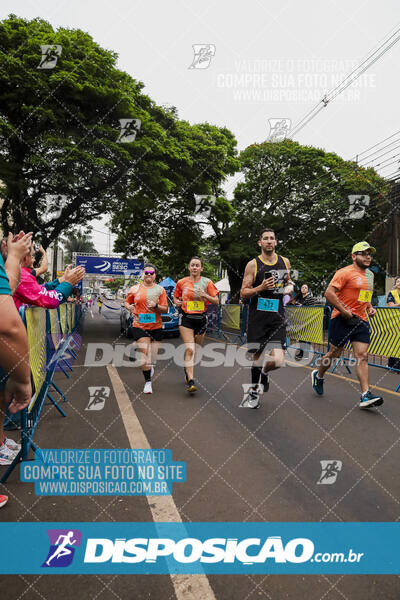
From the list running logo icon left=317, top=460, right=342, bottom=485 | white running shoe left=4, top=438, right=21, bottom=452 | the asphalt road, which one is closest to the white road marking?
the asphalt road

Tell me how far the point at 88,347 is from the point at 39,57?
385 inches

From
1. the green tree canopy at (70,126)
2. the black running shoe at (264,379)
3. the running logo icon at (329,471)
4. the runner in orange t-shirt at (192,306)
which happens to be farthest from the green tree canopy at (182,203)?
the running logo icon at (329,471)

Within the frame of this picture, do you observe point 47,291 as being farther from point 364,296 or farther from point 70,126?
point 70,126

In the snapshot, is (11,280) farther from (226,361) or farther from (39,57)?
(39,57)

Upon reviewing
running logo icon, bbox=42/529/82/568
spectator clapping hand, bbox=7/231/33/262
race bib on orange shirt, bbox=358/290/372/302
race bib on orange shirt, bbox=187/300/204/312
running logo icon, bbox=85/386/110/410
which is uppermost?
spectator clapping hand, bbox=7/231/33/262

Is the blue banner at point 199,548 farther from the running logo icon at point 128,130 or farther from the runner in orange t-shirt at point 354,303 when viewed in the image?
the running logo icon at point 128,130

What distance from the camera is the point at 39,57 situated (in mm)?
14289

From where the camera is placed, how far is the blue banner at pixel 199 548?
217 cm

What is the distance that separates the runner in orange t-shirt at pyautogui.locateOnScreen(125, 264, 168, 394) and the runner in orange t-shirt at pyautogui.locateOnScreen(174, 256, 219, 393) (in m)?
0.31

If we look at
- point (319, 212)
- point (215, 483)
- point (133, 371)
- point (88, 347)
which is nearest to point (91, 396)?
point (133, 371)

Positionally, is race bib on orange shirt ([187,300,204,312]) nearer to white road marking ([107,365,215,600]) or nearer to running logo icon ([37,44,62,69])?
white road marking ([107,365,215,600])

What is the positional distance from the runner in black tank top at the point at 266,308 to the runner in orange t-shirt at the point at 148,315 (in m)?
1.63

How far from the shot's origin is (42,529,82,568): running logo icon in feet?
7.21

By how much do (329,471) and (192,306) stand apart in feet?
11.8
